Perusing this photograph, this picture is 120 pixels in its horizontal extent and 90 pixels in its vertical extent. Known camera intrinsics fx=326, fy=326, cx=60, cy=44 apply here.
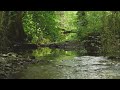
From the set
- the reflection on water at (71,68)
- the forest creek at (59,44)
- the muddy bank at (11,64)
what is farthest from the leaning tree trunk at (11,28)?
the muddy bank at (11,64)

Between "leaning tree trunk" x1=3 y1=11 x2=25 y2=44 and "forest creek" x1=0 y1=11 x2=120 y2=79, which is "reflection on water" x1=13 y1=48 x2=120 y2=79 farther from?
"leaning tree trunk" x1=3 y1=11 x2=25 y2=44

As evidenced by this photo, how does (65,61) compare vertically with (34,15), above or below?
below

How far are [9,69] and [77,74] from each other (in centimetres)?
141

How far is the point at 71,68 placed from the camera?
7.25 m

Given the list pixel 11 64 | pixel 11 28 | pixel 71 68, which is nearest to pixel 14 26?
pixel 11 28

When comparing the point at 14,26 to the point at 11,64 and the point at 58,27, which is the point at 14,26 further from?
the point at 11,64

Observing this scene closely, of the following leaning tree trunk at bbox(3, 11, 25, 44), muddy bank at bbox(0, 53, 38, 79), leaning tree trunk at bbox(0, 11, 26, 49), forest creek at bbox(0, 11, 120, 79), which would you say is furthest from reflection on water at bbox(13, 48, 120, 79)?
leaning tree trunk at bbox(3, 11, 25, 44)

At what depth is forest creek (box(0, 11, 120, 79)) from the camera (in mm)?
6859

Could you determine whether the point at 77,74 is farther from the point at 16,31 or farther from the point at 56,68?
the point at 16,31

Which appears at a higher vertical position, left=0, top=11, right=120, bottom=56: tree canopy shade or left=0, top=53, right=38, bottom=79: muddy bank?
left=0, top=11, right=120, bottom=56: tree canopy shade

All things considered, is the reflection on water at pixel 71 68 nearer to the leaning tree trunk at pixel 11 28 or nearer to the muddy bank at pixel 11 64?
the muddy bank at pixel 11 64
